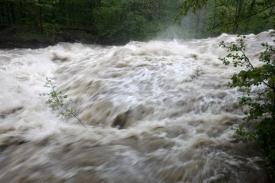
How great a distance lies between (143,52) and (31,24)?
13.6m

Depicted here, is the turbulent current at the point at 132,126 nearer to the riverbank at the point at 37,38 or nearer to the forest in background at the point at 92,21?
the riverbank at the point at 37,38

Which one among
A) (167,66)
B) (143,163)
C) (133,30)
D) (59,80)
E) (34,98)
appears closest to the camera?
(143,163)

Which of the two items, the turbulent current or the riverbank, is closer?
the turbulent current

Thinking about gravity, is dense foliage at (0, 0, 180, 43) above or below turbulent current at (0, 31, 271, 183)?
Answer: above

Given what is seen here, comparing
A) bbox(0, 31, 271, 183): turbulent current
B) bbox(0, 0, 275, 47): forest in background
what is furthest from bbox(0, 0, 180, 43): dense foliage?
bbox(0, 31, 271, 183): turbulent current

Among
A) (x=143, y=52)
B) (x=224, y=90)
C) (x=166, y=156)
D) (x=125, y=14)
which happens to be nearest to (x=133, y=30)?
(x=125, y=14)

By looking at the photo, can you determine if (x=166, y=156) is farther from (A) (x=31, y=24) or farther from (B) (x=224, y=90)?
(A) (x=31, y=24)

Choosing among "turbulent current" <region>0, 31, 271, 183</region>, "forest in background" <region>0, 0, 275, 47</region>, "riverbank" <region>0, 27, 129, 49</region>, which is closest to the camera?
"turbulent current" <region>0, 31, 271, 183</region>

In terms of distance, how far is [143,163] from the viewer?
5.08 m

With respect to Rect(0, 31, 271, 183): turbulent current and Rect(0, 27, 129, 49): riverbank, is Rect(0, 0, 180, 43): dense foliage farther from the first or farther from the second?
Rect(0, 31, 271, 183): turbulent current

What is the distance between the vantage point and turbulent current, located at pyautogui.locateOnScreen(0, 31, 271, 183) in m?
4.88

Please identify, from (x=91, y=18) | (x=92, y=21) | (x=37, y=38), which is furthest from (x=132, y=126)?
(x=91, y=18)

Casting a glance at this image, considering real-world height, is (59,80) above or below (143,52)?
below

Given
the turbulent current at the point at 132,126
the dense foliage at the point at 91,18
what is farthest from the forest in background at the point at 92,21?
the turbulent current at the point at 132,126
